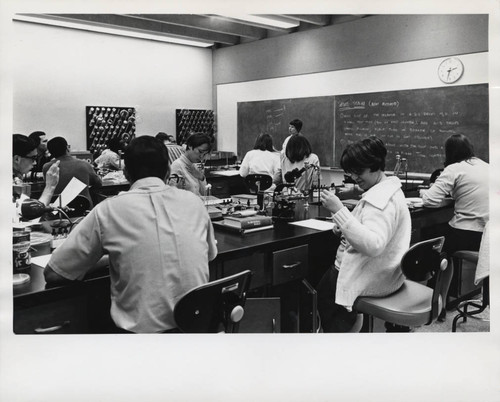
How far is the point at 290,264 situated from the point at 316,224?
35 cm

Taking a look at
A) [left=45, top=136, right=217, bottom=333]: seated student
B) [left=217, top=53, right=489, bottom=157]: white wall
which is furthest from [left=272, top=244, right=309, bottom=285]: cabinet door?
[left=217, top=53, right=489, bottom=157]: white wall

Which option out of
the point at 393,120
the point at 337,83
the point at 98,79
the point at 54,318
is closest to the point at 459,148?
the point at 54,318

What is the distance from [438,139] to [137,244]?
483 cm

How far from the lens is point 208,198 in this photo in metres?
3.16

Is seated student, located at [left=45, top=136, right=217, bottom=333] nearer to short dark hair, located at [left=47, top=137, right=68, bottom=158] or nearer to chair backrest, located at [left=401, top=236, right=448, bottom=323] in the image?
chair backrest, located at [left=401, top=236, right=448, bottom=323]

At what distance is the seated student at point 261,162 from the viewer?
5.48 meters

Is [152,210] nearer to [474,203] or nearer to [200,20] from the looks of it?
[474,203]

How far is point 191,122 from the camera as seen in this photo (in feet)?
27.1

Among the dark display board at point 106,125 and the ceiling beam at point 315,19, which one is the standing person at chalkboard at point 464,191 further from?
the dark display board at point 106,125

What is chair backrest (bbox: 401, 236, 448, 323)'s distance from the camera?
2.04 metres

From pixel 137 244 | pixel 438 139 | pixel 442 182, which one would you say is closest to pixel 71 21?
pixel 438 139

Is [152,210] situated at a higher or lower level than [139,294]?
higher

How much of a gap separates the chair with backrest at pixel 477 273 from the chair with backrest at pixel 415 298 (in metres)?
0.47

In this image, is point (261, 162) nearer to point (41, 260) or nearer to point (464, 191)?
point (464, 191)
